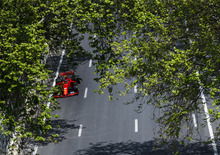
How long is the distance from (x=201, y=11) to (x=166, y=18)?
195cm

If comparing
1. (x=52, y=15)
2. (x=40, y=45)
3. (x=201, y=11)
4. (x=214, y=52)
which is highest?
(x=52, y=15)

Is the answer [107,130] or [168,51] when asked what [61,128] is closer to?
Result: [107,130]

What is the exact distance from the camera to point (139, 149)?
80.6 feet

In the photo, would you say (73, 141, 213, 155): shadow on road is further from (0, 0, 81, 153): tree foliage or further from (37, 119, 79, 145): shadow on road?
(0, 0, 81, 153): tree foliage

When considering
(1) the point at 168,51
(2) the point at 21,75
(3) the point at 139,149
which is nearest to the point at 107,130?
(3) the point at 139,149

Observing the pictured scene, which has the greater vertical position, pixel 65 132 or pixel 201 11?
pixel 201 11

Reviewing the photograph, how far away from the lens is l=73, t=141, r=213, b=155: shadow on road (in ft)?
75.9

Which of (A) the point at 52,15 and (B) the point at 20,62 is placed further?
(A) the point at 52,15

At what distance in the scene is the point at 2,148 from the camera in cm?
1994

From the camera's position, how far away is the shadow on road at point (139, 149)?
23141 millimetres

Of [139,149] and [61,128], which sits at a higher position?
[61,128]

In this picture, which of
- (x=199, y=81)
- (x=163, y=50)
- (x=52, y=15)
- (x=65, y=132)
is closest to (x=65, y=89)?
(x=65, y=132)

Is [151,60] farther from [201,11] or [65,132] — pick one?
[65,132]

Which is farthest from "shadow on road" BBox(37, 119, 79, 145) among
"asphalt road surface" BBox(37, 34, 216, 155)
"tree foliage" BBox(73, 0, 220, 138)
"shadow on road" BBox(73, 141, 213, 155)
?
"tree foliage" BBox(73, 0, 220, 138)
